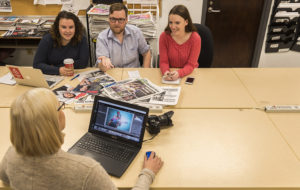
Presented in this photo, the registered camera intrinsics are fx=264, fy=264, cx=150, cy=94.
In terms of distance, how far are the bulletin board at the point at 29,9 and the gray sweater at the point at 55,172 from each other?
281cm

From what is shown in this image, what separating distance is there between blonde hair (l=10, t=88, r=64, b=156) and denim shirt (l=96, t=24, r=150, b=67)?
5.29 ft

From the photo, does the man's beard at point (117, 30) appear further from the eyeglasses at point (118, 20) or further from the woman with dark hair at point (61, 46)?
the woman with dark hair at point (61, 46)

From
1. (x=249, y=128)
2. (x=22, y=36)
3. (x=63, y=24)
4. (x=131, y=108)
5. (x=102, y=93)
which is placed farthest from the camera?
(x=22, y=36)

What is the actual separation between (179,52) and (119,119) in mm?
1172

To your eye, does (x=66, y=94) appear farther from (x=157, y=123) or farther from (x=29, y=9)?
(x=29, y=9)

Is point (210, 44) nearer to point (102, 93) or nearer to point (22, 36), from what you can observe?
point (102, 93)

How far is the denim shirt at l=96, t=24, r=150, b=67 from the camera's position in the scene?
2.46 metres

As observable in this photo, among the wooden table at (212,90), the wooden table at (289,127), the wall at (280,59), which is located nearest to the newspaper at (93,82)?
the wooden table at (212,90)

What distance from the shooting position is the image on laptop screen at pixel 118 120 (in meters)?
1.34

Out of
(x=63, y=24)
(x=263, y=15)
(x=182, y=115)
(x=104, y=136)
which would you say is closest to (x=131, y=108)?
(x=104, y=136)

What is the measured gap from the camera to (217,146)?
4.54 ft

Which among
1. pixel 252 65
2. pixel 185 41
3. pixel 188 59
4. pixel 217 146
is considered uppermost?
pixel 185 41

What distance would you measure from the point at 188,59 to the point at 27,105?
1.69 metres

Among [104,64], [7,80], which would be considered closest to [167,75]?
[104,64]
